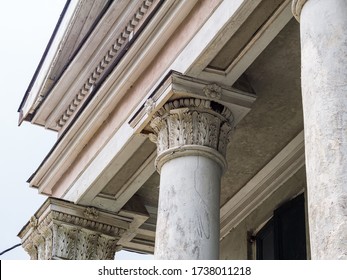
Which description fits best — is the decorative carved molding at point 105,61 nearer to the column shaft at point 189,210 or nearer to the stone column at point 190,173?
the stone column at point 190,173

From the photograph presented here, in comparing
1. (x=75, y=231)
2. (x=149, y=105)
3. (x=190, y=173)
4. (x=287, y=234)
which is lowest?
(x=190, y=173)

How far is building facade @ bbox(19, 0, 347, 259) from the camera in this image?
8992 millimetres

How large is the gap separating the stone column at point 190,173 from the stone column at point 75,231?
2.61 meters

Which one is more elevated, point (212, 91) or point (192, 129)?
point (212, 91)

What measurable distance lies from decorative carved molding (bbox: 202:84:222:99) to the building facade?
12 millimetres

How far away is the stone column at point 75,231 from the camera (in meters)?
14.2

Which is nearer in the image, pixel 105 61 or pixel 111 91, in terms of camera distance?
pixel 111 91

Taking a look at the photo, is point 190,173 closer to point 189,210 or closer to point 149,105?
point 189,210

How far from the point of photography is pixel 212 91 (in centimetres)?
1173

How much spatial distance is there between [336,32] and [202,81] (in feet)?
9.58

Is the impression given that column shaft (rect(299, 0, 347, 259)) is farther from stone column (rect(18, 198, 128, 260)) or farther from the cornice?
stone column (rect(18, 198, 128, 260))

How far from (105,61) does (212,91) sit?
3.41 m

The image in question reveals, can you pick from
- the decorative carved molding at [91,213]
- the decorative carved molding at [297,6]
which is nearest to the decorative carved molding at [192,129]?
the decorative carved molding at [297,6]

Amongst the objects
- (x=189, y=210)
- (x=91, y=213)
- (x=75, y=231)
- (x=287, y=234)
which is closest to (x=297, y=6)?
(x=189, y=210)
